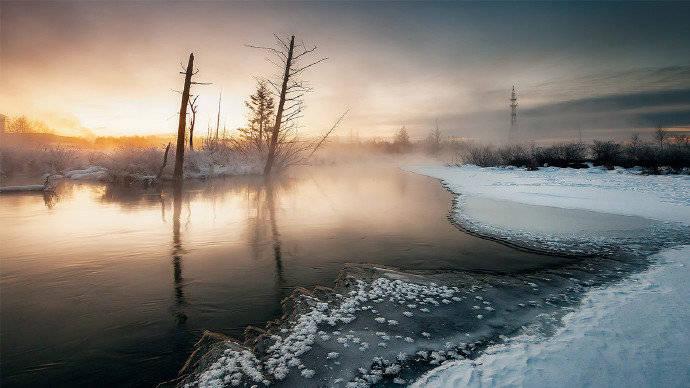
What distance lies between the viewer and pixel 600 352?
9.79 feet

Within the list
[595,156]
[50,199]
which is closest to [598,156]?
[595,156]

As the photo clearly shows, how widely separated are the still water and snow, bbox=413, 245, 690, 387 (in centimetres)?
173

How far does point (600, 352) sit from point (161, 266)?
222 inches

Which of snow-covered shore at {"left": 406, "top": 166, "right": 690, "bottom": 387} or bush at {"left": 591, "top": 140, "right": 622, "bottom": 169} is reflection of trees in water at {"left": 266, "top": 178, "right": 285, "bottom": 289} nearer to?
snow-covered shore at {"left": 406, "top": 166, "right": 690, "bottom": 387}

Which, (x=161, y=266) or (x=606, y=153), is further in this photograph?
(x=606, y=153)

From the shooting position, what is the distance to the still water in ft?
9.54

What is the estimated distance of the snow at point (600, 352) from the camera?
2629 millimetres

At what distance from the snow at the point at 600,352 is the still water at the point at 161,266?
173 cm

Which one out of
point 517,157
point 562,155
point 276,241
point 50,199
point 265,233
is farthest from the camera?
point 517,157

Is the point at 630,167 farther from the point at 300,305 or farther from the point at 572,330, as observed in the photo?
the point at 300,305

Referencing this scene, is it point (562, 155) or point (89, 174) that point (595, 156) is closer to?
point (562, 155)

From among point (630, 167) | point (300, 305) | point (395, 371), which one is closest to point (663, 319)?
point (395, 371)

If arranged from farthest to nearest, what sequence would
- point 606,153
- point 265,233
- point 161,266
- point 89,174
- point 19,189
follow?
1. point 606,153
2. point 89,174
3. point 19,189
4. point 265,233
5. point 161,266

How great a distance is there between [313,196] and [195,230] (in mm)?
6810
